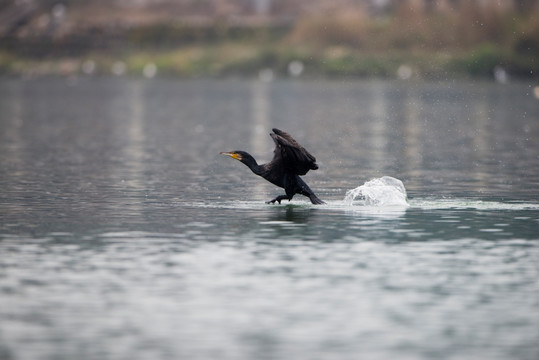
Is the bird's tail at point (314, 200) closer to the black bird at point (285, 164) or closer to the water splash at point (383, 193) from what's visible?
the black bird at point (285, 164)

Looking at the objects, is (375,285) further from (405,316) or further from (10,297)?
(10,297)

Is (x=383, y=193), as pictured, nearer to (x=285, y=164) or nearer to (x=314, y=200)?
(x=314, y=200)

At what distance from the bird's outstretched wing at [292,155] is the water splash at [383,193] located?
80.4 inches

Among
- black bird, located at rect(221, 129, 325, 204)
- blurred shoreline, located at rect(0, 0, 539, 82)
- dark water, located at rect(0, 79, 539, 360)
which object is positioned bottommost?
dark water, located at rect(0, 79, 539, 360)

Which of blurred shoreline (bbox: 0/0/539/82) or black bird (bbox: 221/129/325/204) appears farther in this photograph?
blurred shoreline (bbox: 0/0/539/82)

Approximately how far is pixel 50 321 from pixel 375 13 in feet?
514

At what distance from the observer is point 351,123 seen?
6450cm

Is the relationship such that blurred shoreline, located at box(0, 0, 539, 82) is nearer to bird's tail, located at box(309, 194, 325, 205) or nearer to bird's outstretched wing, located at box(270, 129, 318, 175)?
bird's tail, located at box(309, 194, 325, 205)

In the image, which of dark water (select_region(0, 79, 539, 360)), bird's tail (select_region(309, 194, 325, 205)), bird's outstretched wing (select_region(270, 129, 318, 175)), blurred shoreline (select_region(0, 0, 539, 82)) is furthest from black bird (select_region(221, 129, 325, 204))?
blurred shoreline (select_region(0, 0, 539, 82))

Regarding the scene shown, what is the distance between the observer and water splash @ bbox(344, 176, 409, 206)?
27188 millimetres

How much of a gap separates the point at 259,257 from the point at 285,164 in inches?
201

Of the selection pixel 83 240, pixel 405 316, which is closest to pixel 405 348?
pixel 405 316

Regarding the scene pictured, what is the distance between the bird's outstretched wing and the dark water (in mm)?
917

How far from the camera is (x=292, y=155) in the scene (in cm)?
2514
